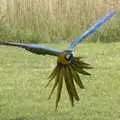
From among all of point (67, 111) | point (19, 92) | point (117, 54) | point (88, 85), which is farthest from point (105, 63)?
point (67, 111)

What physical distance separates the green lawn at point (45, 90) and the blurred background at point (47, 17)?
2.79 ft

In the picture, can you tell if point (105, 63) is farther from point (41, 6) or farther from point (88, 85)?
point (41, 6)

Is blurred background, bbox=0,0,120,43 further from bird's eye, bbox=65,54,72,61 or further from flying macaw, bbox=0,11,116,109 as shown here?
bird's eye, bbox=65,54,72,61

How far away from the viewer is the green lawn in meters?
4.98

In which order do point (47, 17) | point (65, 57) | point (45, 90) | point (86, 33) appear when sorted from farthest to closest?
point (47, 17)
point (45, 90)
point (86, 33)
point (65, 57)

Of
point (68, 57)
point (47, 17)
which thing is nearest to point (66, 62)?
point (68, 57)

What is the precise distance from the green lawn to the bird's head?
2.96 m

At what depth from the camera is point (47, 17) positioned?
9797 millimetres

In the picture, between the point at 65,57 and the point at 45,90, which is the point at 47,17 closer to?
the point at 45,90

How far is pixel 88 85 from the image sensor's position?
629cm

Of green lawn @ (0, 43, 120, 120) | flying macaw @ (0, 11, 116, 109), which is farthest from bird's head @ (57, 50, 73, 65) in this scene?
green lawn @ (0, 43, 120, 120)

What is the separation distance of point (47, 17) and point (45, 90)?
12.9 feet

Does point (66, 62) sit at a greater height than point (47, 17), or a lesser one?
lesser

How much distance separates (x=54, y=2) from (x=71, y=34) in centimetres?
71
